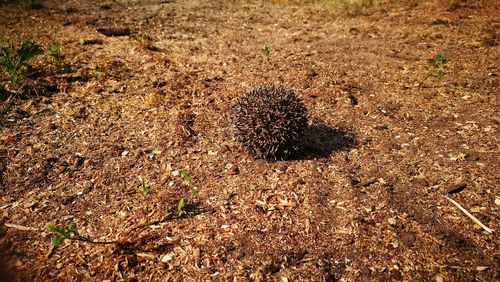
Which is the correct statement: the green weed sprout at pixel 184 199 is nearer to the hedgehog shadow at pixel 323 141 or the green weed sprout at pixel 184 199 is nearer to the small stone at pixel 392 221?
the hedgehog shadow at pixel 323 141

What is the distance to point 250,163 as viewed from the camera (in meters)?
4.52

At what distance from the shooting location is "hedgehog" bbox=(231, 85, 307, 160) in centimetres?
418

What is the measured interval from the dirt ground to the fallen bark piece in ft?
1.01

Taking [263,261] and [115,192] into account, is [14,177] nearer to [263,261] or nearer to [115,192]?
[115,192]

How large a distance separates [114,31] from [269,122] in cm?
619

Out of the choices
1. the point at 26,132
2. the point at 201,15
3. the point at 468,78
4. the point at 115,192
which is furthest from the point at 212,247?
the point at 201,15

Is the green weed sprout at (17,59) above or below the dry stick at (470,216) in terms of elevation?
above

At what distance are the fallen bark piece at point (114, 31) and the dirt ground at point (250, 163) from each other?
1.01ft

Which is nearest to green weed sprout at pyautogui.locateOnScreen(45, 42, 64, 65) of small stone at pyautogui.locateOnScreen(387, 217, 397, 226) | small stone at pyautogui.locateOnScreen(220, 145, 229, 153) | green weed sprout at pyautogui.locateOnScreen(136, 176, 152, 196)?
green weed sprout at pyautogui.locateOnScreen(136, 176, 152, 196)

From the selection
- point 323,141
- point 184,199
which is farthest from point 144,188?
point 323,141

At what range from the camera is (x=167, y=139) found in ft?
16.4

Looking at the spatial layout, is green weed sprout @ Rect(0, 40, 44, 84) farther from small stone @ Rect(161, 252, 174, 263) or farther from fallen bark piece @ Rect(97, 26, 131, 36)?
small stone @ Rect(161, 252, 174, 263)

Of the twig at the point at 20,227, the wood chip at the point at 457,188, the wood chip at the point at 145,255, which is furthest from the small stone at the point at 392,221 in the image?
the twig at the point at 20,227

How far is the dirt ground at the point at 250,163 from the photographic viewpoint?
3314 mm
